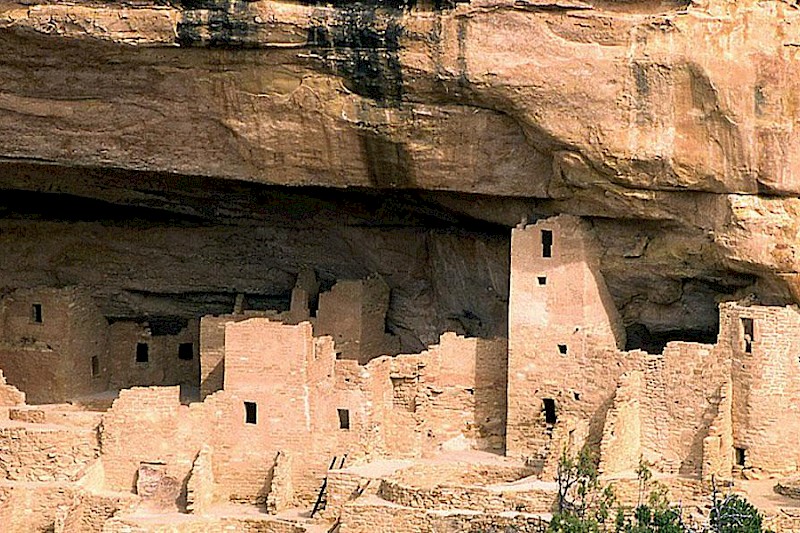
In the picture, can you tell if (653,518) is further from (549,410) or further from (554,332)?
(554,332)

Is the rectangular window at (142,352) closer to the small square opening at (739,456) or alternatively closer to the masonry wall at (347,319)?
the masonry wall at (347,319)

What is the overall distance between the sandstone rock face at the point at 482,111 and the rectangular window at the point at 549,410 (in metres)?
1.62

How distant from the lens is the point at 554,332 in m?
31.5

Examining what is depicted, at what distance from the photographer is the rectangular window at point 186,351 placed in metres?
35.8

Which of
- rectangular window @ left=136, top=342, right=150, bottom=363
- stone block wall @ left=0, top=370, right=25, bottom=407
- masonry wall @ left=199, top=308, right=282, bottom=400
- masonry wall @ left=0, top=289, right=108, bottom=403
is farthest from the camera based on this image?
rectangular window @ left=136, top=342, right=150, bottom=363

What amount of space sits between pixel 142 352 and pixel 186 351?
0.62m

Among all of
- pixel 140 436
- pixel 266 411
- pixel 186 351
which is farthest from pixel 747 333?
pixel 186 351

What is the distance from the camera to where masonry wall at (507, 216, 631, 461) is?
103 feet

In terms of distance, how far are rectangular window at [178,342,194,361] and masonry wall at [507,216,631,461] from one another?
19.5 feet

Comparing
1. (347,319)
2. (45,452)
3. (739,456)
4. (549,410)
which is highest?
(347,319)

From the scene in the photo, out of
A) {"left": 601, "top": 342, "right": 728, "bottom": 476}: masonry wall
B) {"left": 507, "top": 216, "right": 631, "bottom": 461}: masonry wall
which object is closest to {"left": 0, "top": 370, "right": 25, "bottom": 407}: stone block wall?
{"left": 507, "top": 216, "right": 631, "bottom": 461}: masonry wall

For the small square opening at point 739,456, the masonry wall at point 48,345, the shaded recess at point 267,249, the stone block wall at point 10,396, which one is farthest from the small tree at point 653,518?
the masonry wall at point 48,345

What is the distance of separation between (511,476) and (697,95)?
17.5 ft

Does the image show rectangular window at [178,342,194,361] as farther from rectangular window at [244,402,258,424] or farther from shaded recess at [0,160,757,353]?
rectangular window at [244,402,258,424]
